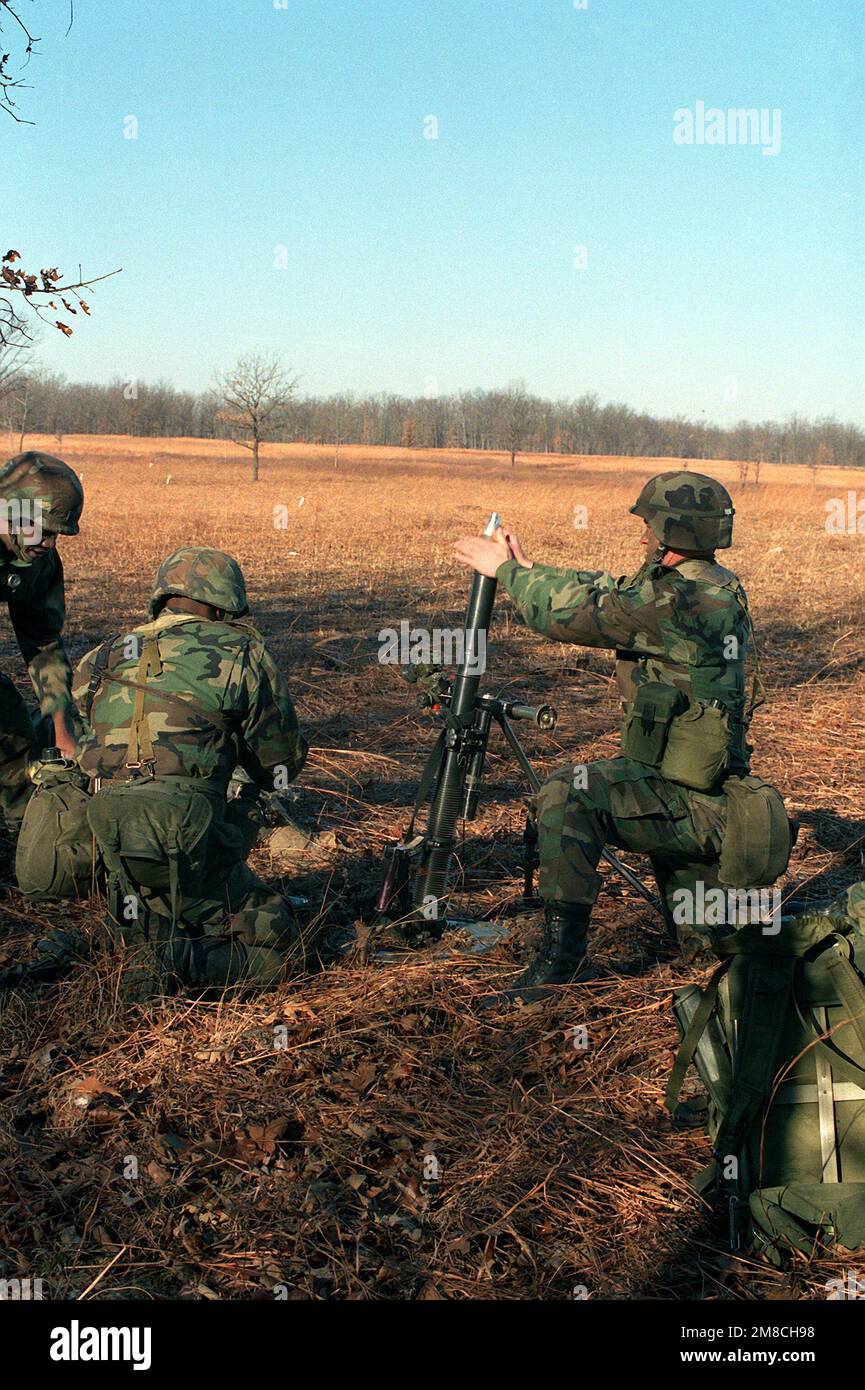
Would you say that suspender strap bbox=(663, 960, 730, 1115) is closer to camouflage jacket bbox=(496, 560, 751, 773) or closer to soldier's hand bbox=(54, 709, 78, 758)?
camouflage jacket bbox=(496, 560, 751, 773)

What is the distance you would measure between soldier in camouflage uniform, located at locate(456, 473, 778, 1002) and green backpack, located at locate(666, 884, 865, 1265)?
1.23m

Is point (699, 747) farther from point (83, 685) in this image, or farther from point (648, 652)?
point (83, 685)

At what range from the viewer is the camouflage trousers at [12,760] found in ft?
19.1

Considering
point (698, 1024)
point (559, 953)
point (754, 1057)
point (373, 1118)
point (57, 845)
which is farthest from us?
point (57, 845)

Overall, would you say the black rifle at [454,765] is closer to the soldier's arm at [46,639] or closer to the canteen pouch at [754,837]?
the canteen pouch at [754,837]

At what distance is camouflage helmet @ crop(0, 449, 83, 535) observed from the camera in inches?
223

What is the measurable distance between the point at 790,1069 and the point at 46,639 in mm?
4417

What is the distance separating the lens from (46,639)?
19.9ft

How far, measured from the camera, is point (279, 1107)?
3.57 meters

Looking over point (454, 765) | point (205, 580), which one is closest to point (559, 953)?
point (454, 765)

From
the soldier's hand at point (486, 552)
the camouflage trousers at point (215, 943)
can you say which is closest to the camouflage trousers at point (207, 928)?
the camouflage trousers at point (215, 943)

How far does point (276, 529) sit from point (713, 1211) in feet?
70.8

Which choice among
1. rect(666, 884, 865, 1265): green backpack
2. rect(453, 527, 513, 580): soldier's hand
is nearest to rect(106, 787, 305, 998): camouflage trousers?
rect(453, 527, 513, 580): soldier's hand

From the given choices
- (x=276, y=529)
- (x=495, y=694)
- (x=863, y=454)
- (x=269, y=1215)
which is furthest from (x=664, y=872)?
(x=863, y=454)
